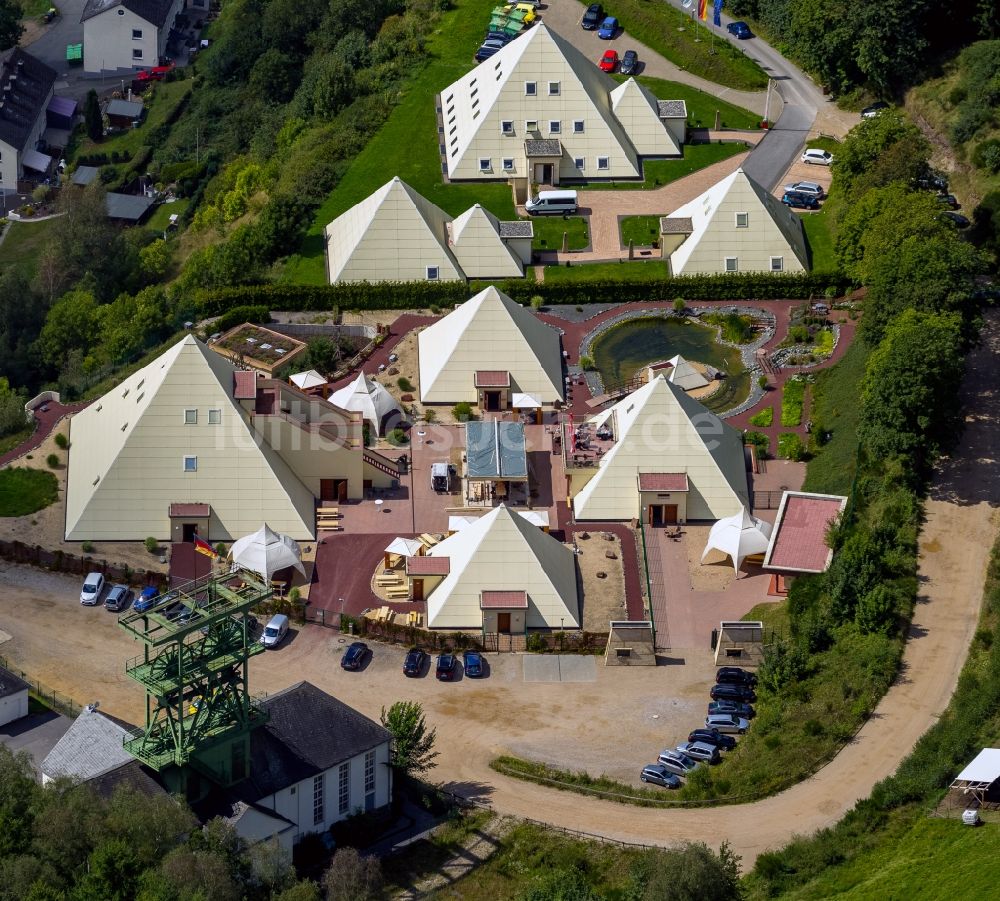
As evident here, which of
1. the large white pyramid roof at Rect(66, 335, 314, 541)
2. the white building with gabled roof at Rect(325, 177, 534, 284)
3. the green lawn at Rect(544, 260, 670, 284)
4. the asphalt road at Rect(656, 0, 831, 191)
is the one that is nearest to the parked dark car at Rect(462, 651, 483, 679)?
the large white pyramid roof at Rect(66, 335, 314, 541)

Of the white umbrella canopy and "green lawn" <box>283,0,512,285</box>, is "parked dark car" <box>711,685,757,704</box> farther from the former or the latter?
"green lawn" <box>283,0,512,285</box>

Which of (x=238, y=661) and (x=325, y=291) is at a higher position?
(x=325, y=291)

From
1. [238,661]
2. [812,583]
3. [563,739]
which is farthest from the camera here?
[812,583]

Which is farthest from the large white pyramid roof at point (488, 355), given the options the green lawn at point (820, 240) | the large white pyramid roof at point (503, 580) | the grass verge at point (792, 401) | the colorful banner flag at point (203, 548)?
the green lawn at point (820, 240)

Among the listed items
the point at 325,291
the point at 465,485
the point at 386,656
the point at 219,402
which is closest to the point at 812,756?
the point at 386,656

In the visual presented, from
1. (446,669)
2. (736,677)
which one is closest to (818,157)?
(736,677)

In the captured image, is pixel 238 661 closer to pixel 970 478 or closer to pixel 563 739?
pixel 563 739

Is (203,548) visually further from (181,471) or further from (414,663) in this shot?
(414,663)

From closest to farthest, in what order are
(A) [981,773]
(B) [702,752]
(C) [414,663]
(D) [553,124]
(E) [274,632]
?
1. (A) [981,773]
2. (B) [702,752]
3. (C) [414,663]
4. (E) [274,632]
5. (D) [553,124]
